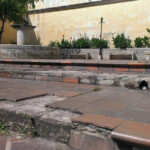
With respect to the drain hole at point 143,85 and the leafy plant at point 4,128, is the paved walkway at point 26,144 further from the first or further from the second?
the drain hole at point 143,85

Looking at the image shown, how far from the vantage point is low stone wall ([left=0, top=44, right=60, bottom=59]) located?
687 centimetres

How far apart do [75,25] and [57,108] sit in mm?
10799

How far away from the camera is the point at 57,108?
1902mm

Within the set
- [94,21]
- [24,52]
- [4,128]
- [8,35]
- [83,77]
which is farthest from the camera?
[8,35]

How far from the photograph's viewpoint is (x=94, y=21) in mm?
11531

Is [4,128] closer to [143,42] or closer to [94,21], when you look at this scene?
[143,42]

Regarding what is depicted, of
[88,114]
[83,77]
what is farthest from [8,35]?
[88,114]

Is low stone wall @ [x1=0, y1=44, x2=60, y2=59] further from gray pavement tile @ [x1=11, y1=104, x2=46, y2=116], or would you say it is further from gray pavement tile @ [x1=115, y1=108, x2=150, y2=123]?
gray pavement tile @ [x1=115, y1=108, x2=150, y2=123]

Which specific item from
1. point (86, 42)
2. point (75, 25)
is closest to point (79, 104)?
point (86, 42)

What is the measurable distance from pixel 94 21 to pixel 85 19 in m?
0.62

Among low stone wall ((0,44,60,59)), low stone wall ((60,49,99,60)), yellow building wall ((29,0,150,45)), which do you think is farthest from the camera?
yellow building wall ((29,0,150,45))

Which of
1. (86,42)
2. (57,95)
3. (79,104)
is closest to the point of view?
(79,104)

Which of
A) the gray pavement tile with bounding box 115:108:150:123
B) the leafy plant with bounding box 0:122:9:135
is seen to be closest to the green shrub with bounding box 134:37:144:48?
the gray pavement tile with bounding box 115:108:150:123

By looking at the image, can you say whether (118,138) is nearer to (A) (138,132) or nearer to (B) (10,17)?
(A) (138,132)
